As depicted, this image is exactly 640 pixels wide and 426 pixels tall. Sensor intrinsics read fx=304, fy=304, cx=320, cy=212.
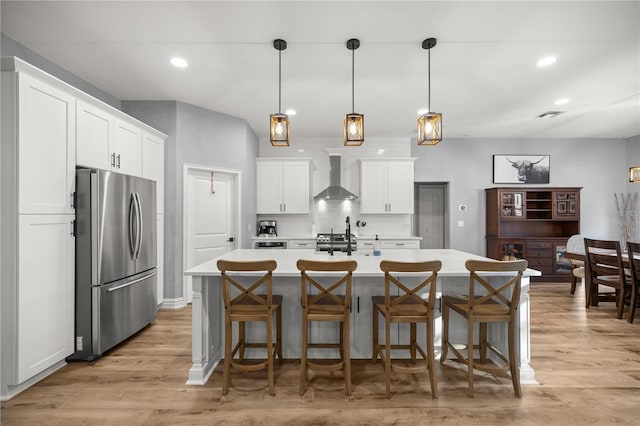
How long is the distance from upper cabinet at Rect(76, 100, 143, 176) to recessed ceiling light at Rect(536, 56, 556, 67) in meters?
4.54

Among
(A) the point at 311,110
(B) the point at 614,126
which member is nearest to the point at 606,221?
(B) the point at 614,126

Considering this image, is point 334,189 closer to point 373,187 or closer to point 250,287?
point 373,187

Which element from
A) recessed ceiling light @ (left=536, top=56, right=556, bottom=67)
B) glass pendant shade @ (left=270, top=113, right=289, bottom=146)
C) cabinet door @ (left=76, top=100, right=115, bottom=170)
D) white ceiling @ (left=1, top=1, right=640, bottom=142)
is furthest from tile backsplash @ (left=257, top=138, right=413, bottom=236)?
glass pendant shade @ (left=270, top=113, right=289, bottom=146)

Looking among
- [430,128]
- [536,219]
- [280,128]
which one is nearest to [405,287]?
[430,128]

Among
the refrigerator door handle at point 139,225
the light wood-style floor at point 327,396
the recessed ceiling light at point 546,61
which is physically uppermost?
the recessed ceiling light at point 546,61

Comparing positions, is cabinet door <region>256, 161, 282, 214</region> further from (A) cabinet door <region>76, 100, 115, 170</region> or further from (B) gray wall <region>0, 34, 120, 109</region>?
(A) cabinet door <region>76, 100, 115, 170</region>

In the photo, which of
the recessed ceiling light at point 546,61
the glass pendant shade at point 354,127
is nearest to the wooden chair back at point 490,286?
the glass pendant shade at point 354,127

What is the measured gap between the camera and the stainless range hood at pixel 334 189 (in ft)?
18.7

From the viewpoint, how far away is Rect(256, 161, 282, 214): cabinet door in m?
5.79

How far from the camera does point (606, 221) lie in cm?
627

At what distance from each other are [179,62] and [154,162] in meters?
1.40

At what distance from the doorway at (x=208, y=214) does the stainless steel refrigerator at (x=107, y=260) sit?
108 centimetres

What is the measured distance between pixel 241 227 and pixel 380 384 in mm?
3397

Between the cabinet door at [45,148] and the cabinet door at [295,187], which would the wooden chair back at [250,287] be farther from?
the cabinet door at [295,187]
